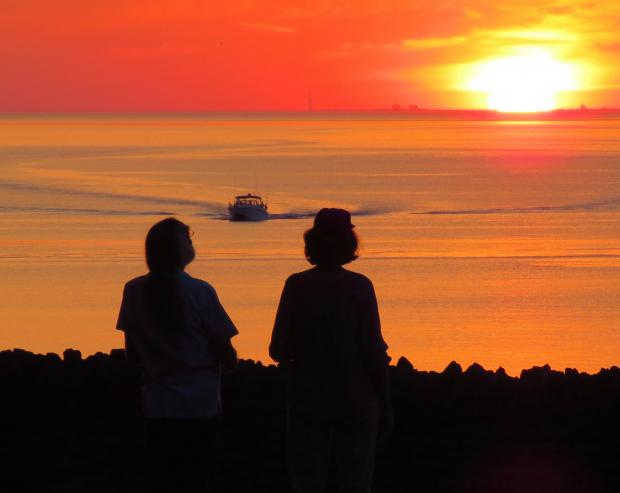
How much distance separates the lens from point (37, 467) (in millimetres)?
7734

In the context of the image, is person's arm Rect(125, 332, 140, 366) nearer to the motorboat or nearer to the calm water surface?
the calm water surface

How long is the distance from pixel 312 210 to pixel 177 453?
7546 centimetres

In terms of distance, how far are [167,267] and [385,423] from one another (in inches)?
44.3

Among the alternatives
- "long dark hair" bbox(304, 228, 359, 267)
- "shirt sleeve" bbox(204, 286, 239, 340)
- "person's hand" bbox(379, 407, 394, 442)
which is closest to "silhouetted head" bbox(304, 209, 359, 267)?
"long dark hair" bbox(304, 228, 359, 267)

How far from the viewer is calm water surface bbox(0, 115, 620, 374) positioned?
105ft

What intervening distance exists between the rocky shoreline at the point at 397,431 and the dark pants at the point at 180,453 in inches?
90.2

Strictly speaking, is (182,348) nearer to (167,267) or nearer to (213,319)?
(213,319)

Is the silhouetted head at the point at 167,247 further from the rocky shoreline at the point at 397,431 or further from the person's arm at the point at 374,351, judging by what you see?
the rocky shoreline at the point at 397,431

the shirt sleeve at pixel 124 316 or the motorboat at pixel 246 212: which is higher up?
the motorboat at pixel 246 212

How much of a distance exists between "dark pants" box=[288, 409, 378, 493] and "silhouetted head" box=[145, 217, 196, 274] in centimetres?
81

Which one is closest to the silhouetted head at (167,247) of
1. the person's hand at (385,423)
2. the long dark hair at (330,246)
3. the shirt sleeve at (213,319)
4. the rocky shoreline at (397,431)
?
the shirt sleeve at (213,319)

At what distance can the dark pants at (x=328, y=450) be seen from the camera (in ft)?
16.5

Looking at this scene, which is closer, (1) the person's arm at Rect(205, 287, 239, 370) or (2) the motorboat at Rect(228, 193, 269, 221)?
(1) the person's arm at Rect(205, 287, 239, 370)

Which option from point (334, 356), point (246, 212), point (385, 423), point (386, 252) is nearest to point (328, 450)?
point (385, 423)
